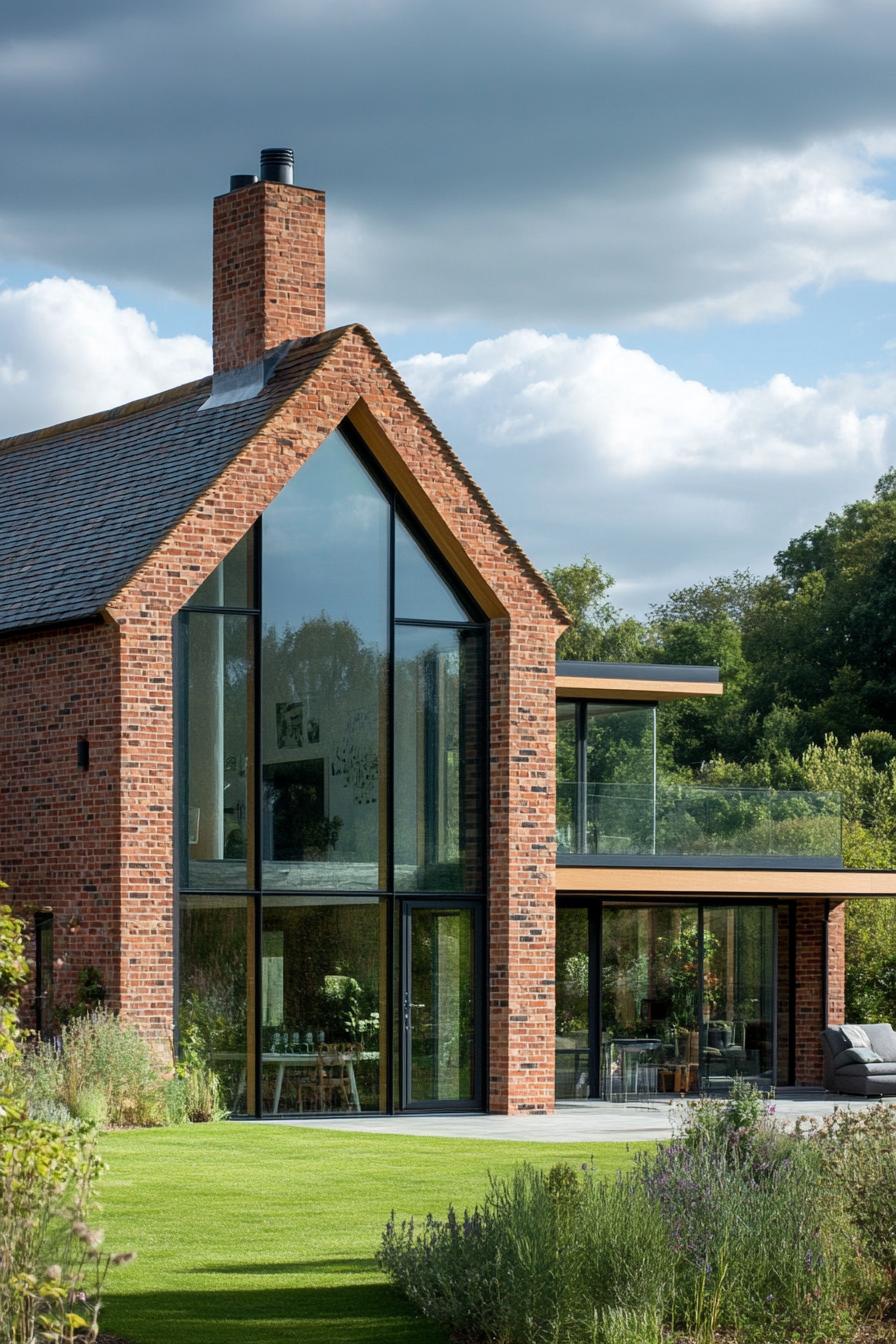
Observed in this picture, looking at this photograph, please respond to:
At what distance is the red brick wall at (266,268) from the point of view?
20.0 m

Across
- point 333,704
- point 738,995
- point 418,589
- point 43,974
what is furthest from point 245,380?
point 738,995

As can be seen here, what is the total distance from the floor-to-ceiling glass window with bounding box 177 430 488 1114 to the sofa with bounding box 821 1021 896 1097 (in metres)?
6.41

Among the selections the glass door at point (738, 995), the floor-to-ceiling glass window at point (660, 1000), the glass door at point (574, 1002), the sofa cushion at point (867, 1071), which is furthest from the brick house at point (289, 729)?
the sofa cushion at point (867, 1071)

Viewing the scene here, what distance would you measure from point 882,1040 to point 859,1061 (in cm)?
78

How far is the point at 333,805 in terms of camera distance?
18.8 meters

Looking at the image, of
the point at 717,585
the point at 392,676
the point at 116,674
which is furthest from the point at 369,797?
the point at 717,585

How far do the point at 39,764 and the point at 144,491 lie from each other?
2.84 m

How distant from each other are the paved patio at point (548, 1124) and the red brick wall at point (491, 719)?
66cm

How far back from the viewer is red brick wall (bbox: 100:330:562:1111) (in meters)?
17.6

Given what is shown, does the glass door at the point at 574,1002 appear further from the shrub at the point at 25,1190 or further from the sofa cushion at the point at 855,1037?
the shrub at the point at 25,1190

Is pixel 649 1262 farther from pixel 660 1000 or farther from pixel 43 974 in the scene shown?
pixel 660 1000

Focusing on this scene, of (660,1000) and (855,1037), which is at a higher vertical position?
(660,1000)

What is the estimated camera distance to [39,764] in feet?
61.9

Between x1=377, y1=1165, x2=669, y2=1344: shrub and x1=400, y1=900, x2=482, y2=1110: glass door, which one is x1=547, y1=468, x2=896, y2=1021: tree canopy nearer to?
x1=400, y1=900, x2=482, y2=1110: glass door
